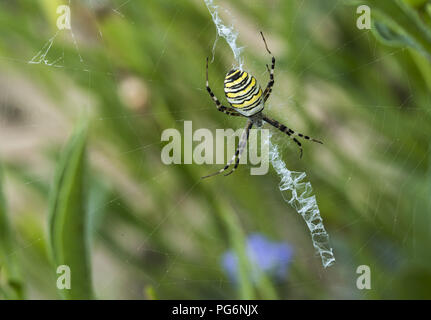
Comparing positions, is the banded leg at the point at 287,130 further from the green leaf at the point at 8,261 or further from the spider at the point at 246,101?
the green leaf at the point at 8,261

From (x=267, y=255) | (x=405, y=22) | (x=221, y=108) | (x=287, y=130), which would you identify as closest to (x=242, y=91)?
(x=221, y=108)

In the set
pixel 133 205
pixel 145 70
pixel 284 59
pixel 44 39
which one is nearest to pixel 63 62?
pixel 44 39

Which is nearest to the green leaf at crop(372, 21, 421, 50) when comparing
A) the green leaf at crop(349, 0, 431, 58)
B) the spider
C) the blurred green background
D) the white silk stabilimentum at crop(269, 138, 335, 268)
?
the green leaf at crop(349, 0, 431, 58)

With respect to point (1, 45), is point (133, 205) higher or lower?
lower

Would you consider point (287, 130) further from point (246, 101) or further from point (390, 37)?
point (390, 37)

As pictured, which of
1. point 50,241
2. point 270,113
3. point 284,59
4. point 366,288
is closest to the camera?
point 50,241

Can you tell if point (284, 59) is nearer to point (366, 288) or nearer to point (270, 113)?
point (270, 113)
